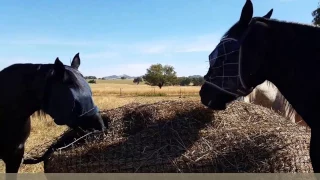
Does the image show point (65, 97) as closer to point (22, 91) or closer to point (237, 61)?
point (22, 91)

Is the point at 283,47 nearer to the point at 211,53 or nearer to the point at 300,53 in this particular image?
the point at 300,53

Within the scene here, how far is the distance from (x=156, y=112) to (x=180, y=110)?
0.35 metres

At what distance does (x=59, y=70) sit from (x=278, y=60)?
97.0 inches

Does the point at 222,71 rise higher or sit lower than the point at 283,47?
lower

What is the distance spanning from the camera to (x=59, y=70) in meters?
3.88

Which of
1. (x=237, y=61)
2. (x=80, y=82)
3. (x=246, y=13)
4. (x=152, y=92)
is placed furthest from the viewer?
(x=152, y=92)

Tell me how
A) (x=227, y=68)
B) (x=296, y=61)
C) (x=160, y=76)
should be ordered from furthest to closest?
(x=160, y=76) → (x=227, y=68) → (x=296, y=61)

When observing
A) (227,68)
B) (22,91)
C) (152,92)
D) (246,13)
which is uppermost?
(246,13)

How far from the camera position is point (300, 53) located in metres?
2.89

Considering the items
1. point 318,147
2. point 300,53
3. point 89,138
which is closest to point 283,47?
point 300,53

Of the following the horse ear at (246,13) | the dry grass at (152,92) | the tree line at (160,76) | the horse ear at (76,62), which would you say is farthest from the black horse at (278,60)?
the tree line at (160,76)

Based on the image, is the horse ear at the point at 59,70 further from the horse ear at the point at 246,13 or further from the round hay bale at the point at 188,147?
the horse ear at the point at 246,13

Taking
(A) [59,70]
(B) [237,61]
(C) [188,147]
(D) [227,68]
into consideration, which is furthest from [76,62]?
(B) [237,61]

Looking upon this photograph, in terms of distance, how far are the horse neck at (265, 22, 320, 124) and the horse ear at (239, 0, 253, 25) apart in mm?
218
